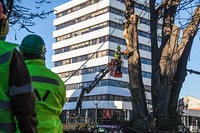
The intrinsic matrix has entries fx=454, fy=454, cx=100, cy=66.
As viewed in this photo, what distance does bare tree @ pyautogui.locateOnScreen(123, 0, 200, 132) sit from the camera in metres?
9.88

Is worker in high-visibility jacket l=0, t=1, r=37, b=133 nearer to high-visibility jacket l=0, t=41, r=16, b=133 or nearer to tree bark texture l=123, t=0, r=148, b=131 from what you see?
high-visibility jacket l=0, t=41, r=16, b=133

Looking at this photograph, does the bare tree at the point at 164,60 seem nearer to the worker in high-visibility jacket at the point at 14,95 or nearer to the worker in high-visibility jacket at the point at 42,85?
the worker in high-visibility jacket at the point at 42,85

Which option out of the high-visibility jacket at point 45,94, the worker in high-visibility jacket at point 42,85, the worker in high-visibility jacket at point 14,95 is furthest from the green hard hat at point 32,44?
the worker in high-visibility jacket at point 14,95

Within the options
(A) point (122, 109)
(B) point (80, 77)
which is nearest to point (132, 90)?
(A) point (122, 109)

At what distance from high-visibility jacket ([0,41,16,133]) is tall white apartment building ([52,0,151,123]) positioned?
81.0 meters

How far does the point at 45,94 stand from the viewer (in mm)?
4223

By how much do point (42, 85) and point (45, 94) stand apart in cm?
9

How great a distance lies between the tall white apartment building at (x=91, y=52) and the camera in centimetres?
8944

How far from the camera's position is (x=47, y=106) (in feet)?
13.8

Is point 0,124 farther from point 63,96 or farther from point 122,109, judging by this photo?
point 122,109

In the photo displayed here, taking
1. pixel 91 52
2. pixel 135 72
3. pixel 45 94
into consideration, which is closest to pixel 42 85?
pixel 45 94

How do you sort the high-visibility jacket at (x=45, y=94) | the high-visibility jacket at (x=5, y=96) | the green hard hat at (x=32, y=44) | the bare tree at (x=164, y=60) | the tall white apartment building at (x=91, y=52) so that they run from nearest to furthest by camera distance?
1. the high-visibility jacket at (x=5, y=96)
2. the green hard hat at (x=32, y=44)
3. the high-visibility jacket at (x=45, y=94)
4. the bare tree at (x=164, y=60)
5. the tall white apartment building at (x=91, y=52)

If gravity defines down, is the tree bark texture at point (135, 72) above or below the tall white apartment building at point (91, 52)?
below

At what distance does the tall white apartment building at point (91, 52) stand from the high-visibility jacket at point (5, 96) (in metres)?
81.0
